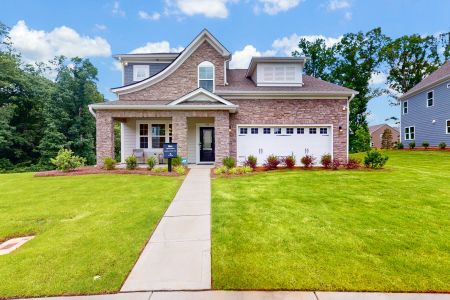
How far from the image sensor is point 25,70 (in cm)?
3219

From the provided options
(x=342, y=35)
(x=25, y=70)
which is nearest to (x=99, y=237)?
(x=25, y=70)

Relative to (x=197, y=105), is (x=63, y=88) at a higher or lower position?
higher

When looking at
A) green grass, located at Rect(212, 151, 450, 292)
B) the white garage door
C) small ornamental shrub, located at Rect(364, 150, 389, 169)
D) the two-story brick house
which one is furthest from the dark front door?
small ornamental shrub, located at Rect(364, 150, 389, 169)

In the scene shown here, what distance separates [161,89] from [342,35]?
31.5 meters

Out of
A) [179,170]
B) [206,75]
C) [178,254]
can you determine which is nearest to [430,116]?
[206,75]

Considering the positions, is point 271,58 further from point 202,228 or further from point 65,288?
point 65,288

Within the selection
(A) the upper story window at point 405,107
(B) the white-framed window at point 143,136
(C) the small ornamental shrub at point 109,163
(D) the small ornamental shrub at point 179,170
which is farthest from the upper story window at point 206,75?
(A) the upper story window at point 405,107

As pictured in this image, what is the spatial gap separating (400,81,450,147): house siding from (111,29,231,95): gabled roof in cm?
1985

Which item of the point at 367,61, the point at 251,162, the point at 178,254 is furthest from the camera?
the point at 367,61

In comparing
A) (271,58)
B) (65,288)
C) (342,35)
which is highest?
(342,35)

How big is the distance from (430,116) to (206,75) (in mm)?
22020

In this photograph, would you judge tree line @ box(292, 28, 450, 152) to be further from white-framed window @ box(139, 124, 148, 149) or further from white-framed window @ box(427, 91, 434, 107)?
white-framed window @ box(139, 124, 148, 149)

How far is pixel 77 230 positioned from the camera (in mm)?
5301

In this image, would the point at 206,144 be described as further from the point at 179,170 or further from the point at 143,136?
the point at 179,170
